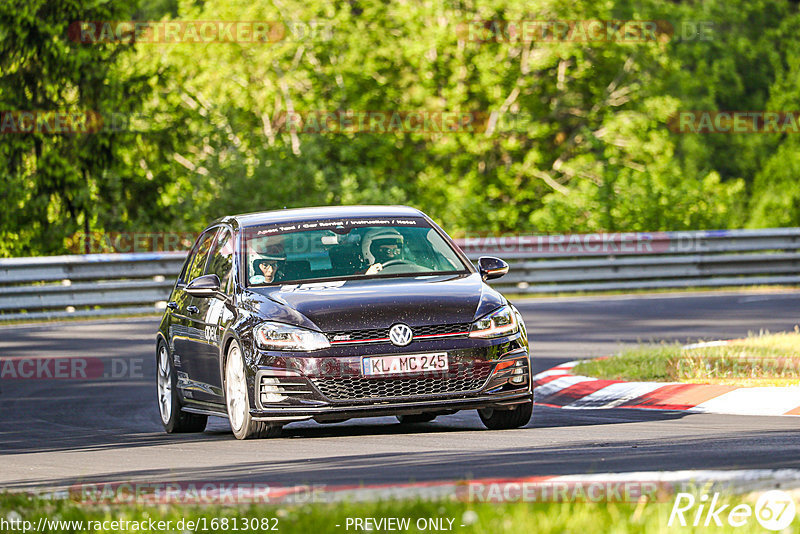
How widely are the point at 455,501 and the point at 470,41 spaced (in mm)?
32803

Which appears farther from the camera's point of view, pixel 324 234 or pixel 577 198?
pixel 577 198

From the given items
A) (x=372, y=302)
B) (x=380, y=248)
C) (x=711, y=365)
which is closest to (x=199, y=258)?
(x=380, y=248)

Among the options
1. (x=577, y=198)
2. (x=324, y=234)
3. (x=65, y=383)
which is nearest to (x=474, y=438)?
(x=324, y=234)

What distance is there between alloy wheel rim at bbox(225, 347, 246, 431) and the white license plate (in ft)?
3.00

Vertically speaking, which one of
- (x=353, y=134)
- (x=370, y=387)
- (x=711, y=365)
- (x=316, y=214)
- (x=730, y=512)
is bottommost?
(x=353, y=134)

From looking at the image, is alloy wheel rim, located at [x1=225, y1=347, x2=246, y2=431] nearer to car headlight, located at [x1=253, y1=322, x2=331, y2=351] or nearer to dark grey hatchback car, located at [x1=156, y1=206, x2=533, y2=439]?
dark grey hatchback car, located at [x1=156, y1=206, x2=533, y2=439]

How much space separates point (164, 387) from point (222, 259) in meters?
1.22

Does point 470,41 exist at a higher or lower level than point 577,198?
higher

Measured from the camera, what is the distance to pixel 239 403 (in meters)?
9.98

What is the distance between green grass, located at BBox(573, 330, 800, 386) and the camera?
11898 millimetres

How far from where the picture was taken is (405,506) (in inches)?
232

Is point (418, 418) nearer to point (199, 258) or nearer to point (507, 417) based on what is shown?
point (507, 417)

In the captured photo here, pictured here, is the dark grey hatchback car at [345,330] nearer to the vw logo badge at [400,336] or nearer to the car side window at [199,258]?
the vw logo badge at [400,336]

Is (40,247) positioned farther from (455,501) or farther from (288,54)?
(455,501)
